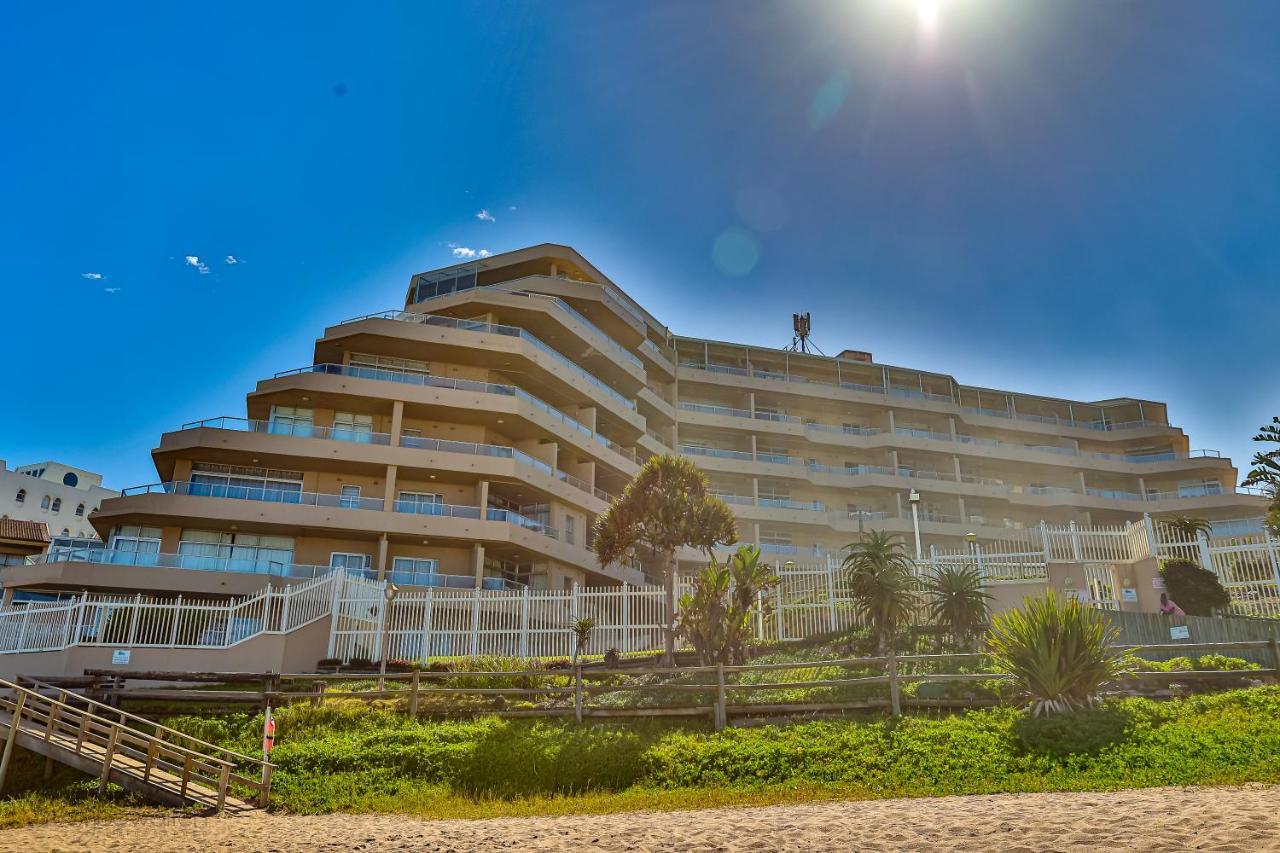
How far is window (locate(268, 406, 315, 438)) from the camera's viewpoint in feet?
135

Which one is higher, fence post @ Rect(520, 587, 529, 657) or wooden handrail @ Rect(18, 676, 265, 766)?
fence post @ Rect(520, 587, 529, 657)

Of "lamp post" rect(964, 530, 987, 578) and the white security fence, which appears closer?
the white security fence

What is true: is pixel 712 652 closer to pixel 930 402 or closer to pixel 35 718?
pixel 35 718

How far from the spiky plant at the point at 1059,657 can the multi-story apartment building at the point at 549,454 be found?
88.6ft

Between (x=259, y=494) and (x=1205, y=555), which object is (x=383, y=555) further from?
(x=1205, y=555)

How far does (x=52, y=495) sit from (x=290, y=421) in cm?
4103

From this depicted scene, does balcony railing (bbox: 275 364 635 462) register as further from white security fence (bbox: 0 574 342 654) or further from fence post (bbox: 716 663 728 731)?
fence post (bbox: 716 663 728 731)

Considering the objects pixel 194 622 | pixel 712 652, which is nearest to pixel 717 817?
pixel 712 652

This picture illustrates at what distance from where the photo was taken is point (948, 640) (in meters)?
19.9

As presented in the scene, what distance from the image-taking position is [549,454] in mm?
47938

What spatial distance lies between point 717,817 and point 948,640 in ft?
34.0

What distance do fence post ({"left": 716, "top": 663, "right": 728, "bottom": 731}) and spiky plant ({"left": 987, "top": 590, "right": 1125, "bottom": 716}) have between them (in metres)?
4.55

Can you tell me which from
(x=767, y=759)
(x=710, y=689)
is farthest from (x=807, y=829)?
(x=710, y=689)

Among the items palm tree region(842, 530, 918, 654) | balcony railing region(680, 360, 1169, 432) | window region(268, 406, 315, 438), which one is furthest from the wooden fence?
balcony railing region(680, 360, 1169, 432)
